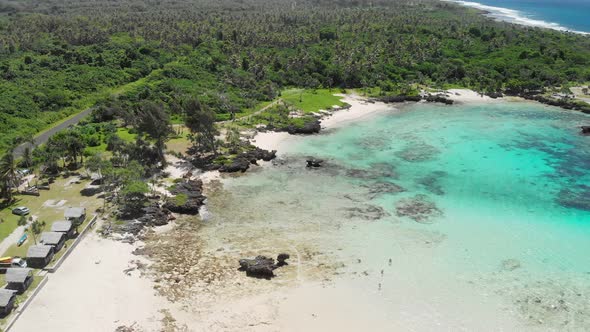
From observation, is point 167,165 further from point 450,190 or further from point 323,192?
point 450,190

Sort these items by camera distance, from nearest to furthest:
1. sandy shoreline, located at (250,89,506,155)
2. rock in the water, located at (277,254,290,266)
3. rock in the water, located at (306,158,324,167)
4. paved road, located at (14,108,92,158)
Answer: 1. rock in the water, located at (277,254,290,266)
2. rock in the water, located at (306,158,324,167)
3. paved road, located at (14,108,92,158)
4. sandy shoreline, located at (250,89,506,155)

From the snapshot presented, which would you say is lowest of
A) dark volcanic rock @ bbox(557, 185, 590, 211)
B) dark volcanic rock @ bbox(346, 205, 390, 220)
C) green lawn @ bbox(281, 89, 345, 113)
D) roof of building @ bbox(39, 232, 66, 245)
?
dark volcanic rock @ bbox(557, 185, 590, 211)

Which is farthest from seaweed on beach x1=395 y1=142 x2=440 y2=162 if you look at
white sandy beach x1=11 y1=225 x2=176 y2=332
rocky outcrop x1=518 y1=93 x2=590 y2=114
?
rocky outcrop x1=518 y1=93 x2=590 y2=114

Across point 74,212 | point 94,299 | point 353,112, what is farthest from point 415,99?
point 94,299

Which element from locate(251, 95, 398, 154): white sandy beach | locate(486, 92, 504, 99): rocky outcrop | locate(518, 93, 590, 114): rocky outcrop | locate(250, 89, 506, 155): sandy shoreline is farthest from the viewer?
locate(486, 92, 504, 99): rocky outcrop

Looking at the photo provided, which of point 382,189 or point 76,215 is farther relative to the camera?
point 382,189

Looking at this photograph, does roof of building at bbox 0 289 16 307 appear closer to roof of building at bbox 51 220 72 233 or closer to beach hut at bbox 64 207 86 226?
roof of building at bbox 51 220 72 233

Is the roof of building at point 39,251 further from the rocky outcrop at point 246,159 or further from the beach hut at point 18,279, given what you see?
the rocky outcrop at point 246,159

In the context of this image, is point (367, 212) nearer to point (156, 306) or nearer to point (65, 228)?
point (156, 306)
